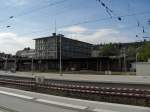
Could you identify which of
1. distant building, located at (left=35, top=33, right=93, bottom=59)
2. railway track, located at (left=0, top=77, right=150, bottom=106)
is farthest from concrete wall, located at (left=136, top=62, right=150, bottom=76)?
distant building, located at (left=35, top=33, right=93, bottom=59)

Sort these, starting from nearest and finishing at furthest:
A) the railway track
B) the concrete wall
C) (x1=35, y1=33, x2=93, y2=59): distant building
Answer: the railway track < the concrete wall < (x1=35, y1=33, x2=93, y2=59): distant building

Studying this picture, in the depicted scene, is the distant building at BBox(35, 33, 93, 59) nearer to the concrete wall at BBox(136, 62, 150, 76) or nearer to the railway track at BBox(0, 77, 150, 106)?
the concrete wall at BBox(136, 62, 150, 76)

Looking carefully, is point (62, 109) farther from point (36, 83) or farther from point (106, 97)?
point (36, 83)

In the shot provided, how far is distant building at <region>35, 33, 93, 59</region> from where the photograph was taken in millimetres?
149250

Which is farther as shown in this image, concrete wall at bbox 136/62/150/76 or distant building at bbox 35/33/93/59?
distant building at bbox 35/33/93/59

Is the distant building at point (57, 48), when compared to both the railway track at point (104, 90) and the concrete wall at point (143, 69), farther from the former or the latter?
the railway track at point (104, 90)

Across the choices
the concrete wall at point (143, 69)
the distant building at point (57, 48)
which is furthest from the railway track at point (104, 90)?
the distant building at point (57, 48)

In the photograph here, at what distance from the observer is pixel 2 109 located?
45.2 ft

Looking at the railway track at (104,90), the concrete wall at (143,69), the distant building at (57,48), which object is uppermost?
the distant building at (57,48)

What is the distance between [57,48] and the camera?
15038 centimetres

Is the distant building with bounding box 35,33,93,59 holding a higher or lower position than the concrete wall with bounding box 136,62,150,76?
higher

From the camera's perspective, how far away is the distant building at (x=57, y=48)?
14925 cm

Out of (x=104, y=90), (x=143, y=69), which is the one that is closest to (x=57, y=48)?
(x=143, y=69)

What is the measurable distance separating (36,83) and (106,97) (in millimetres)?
11337
